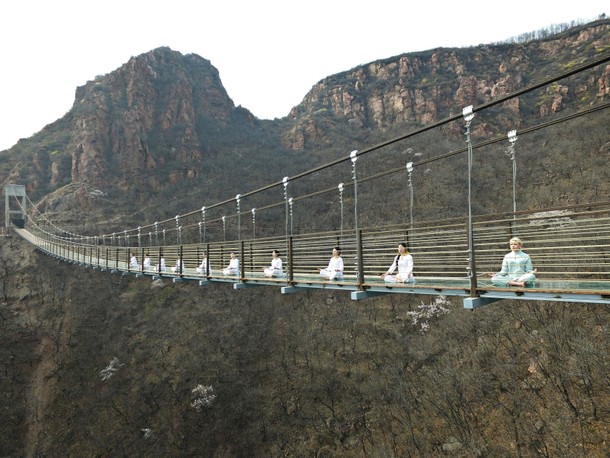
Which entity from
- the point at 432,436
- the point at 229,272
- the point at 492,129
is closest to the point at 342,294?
the point at 432,436

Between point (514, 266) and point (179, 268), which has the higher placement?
point (514, 266)

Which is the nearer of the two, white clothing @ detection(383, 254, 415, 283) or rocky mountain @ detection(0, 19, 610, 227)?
white clothing @ detection(383, 254, 415, 283)

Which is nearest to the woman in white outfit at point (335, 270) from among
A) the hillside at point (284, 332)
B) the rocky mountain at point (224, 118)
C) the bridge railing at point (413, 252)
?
the bridge railing at point (413, 252)

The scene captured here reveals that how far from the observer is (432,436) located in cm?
1471

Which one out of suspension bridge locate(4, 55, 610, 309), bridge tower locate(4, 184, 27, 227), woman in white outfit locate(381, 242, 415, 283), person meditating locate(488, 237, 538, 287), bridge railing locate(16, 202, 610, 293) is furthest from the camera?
bridge tower locate(4, 184, 27, 227)

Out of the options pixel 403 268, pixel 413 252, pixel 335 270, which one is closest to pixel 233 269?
pixel 335 270

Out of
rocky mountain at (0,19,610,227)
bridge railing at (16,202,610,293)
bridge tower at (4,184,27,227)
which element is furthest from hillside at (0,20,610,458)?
bridge railing at (16,202,610,293)

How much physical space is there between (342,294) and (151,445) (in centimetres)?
1274

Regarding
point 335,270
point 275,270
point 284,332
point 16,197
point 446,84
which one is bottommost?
point 284,332

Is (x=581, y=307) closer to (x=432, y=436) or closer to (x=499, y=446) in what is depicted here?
(x=499, y=446)

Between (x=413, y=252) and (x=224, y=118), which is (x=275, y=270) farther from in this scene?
(x=224, y=118)

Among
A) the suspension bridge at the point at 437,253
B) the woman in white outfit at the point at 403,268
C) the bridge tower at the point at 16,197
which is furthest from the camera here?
the bridge tower at the point at 16,197

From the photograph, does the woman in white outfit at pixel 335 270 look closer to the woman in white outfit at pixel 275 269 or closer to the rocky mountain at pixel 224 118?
the woman in white outfit at pixel 275 269

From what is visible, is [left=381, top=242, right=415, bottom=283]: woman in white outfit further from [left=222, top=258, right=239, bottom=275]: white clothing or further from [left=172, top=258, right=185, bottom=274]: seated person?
[left=172, top=258, right=185, bottom=274]: seated person
